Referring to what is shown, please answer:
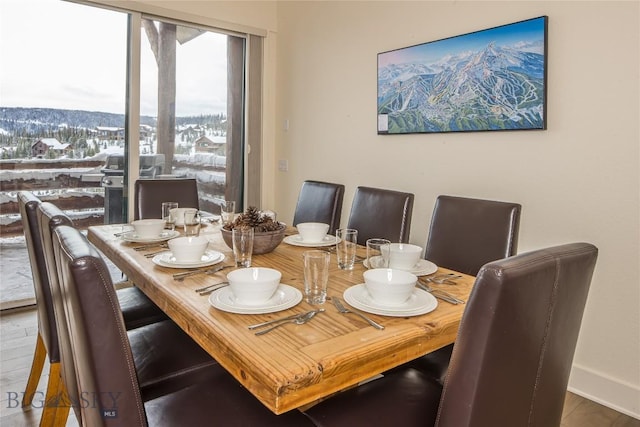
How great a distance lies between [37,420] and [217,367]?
3.28ft

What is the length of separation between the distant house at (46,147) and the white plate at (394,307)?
2.83 m

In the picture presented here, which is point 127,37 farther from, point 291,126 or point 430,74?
point 430,74

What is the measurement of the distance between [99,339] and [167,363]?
0.62 metres

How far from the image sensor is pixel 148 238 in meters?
1.96

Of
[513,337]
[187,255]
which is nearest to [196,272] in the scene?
[187,255]

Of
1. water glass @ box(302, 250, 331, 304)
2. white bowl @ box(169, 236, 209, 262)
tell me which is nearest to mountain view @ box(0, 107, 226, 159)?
white bowl @ box(169, 236, 209, 262)

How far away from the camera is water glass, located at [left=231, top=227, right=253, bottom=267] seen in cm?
149

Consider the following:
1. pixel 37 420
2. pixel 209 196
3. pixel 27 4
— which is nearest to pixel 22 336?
pixel 37 420

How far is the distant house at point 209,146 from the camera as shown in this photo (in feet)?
12.8

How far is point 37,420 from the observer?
73.1 inches

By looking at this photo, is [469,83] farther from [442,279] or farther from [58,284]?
[58,284]

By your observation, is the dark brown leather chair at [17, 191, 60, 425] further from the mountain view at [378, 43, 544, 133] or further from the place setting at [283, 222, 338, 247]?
the mountain view at [378, 43, 544, 133]

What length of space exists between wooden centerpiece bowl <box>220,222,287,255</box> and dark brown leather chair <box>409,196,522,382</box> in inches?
27.4

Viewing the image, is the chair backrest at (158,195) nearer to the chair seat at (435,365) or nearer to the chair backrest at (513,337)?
the chair seat at (435,365)
